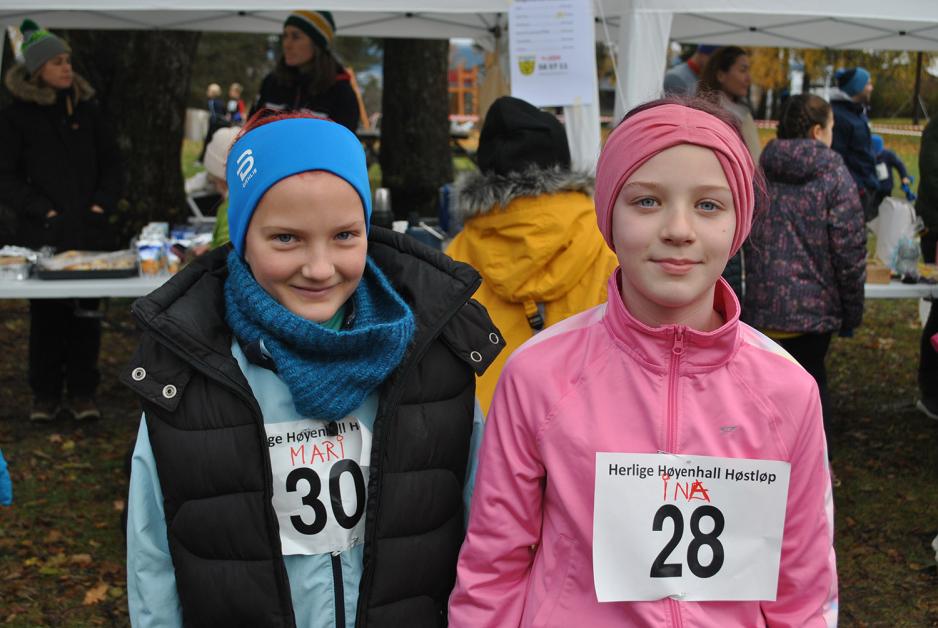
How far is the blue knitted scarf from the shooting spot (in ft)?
5.82

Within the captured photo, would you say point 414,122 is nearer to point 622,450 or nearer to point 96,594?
point 96,594

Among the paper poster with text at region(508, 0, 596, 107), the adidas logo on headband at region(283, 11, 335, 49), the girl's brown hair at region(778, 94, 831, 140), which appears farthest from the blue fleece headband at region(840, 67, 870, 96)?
the adidas logo on headband at region(283, 11, 335, 49)

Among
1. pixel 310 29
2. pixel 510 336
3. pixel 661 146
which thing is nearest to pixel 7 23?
pixel 310 29

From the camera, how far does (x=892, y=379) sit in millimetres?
7289

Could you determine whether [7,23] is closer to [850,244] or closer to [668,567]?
[850,244]

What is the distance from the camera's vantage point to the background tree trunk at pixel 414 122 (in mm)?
10992

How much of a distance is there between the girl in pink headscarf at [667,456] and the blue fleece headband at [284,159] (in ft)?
1.56

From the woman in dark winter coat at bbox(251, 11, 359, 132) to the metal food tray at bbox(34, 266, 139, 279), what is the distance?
1369 millimetres

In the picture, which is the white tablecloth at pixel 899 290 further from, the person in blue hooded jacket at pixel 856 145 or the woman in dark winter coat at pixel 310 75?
the woman in dark winter coat at pixel 310 75

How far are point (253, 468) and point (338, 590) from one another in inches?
11.2

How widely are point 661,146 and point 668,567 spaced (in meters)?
0.72

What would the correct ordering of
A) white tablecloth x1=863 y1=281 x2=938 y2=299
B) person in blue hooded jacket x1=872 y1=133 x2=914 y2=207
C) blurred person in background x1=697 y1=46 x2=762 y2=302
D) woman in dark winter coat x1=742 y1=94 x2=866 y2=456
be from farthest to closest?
person in blue hooded jacket x1=872 y1=133 x2=914 y2=207 → blurred person in background x1=697 y1=46 x2=762 y2=302 → white tablecloth x1=863 y1=281 x2=938 y2=299 → woman in dark winter coat x1=742 y1=94 x2=866 y2=456

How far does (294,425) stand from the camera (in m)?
1.84

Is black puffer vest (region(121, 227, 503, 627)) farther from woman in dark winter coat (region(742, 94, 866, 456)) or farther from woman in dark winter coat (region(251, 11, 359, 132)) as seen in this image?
woman in dark winter coat (region(251, 11, 359, 132))
